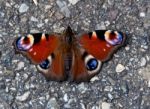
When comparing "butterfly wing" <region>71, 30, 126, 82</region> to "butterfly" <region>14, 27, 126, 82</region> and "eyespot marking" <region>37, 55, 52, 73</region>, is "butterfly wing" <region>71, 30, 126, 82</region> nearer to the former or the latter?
"butterfly" <region>14, 27, 126, 82</region>

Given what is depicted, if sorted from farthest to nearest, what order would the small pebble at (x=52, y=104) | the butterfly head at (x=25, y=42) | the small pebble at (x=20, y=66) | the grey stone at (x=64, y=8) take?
the grey stone at (x=64, y=8)
the small pebble at (x=20, y=66)
the butterfly head at (x=25, y=42)
the small pebble at (x=52, y=104)

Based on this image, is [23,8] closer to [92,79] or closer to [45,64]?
[45,64]

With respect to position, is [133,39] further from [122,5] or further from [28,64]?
[28,64]

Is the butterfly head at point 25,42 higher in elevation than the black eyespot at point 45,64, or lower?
higher

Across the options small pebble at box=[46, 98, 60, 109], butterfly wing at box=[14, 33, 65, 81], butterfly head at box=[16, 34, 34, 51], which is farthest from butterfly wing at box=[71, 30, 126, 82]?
butterfly head at box=[16, 34, 34, 51]

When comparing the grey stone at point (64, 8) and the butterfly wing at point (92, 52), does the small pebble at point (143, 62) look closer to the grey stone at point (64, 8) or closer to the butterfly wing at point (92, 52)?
the butterfly wing at point (92, 52)

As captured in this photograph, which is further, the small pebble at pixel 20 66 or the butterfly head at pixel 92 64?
the small pebble at pixel 20 66

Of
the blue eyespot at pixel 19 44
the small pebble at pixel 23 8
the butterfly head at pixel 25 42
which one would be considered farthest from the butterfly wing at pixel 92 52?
the small pebble at pixel 23 8

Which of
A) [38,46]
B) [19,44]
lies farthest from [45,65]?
[19,44]
